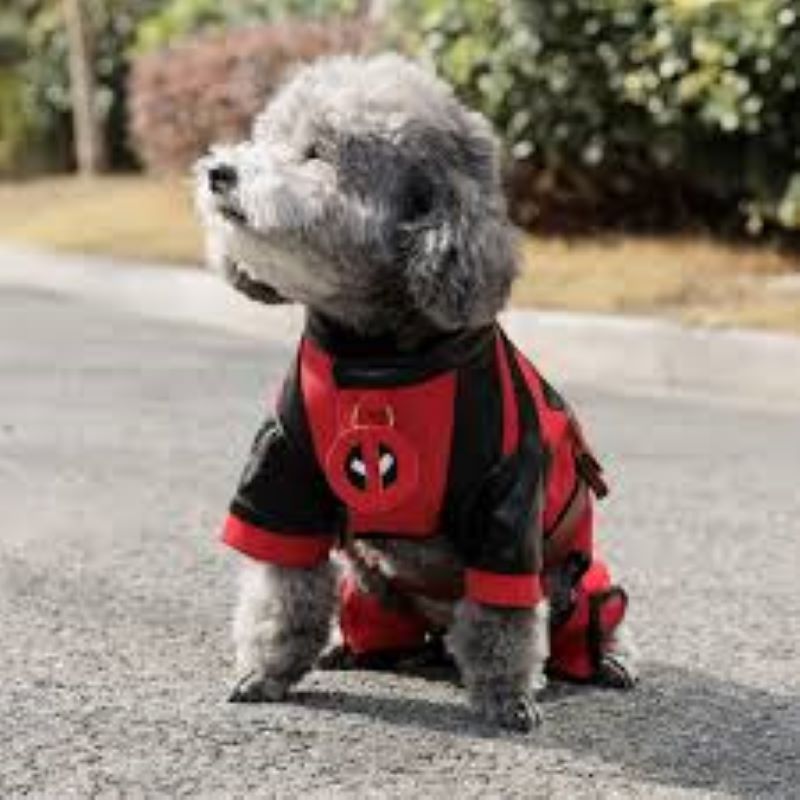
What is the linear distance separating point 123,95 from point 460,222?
17.5m

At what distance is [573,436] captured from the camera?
4895 mm

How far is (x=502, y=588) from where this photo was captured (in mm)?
4574

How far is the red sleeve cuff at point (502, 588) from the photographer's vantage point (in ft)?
15.0

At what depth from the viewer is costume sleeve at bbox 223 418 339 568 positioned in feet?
15.1

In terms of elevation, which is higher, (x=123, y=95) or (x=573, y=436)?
(x=573, y=436)

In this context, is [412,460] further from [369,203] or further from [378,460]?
[369,203]

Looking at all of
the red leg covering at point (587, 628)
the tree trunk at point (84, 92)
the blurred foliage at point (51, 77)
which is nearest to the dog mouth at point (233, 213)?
the red leg covering at point (587, 628)

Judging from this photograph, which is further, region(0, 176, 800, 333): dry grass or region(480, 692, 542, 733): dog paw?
region(0, 176, 800, 333): dry grass

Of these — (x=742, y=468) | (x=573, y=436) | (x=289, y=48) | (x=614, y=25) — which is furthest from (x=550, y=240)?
(x=573, y=436)

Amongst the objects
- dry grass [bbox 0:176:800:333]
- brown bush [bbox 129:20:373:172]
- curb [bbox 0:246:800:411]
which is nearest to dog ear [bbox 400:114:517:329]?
dry grass [bbox 0:176:800:333]

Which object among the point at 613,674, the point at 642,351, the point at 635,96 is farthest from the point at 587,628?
the point at 635,96

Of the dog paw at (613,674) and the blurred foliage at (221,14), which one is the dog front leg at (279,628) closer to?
the dog paw at (613,674)

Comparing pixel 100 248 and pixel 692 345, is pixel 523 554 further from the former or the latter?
pixel 100 248

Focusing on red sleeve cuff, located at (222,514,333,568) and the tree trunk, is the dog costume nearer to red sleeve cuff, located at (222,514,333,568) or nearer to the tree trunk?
red sleeve cuff, located at (222,514,333,568)
